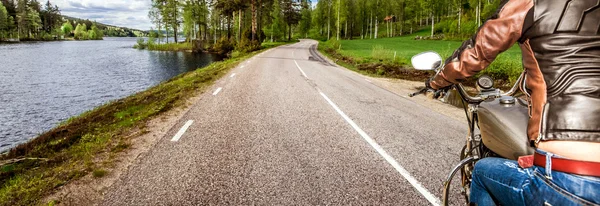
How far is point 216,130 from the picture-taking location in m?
6.26

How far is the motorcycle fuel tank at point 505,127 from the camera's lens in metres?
1.83

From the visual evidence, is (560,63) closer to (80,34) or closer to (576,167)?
(576,167)

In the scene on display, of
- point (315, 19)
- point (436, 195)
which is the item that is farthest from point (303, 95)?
point (315, 19)

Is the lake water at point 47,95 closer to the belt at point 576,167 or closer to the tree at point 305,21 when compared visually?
the belt at point 576,167

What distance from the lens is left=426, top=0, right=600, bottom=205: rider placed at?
1376 mm

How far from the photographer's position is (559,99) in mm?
1469

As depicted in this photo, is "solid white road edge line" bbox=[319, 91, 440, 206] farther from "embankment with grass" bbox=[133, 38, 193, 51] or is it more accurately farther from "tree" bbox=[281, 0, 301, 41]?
"tree" bbox=[281, 0, 301, 41]

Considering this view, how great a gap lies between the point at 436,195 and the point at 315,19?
9114 cm

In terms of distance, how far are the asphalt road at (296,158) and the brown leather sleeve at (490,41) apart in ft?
6.61

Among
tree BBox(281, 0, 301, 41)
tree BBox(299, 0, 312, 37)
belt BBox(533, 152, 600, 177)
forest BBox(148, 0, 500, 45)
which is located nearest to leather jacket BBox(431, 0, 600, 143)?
belt BBox(533, 152, 600, 177)

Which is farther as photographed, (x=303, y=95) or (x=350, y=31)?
(x=350, y=31)

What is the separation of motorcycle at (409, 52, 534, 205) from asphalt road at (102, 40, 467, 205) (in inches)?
53.9

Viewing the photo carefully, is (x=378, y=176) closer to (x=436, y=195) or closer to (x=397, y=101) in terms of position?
(x=436, y=195)

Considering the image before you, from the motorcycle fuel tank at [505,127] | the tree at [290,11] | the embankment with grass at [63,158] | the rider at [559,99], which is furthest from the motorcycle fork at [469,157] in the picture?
the tree at [290,11]
